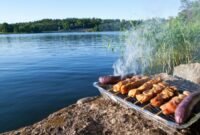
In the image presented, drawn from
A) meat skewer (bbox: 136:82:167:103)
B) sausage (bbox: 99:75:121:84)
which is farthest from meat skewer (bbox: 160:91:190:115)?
sausage (bbox: 99:75:121:84)

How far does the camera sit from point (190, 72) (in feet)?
35.2

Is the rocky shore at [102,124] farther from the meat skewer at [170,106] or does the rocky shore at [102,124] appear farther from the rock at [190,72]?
the rock at [190,72]

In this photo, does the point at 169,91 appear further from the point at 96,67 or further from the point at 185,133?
the point at 96,67

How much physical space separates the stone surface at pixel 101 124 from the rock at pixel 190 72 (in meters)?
3.82

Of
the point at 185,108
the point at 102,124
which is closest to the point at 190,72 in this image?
the point at 185,108

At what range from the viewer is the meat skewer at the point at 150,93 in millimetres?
7484

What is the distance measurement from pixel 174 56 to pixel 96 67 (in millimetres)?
7148

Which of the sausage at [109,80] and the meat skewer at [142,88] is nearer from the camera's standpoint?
the meat skewer at [142,88]

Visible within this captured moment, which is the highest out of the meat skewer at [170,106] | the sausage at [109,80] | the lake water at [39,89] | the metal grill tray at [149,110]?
the sausage at [109,80]

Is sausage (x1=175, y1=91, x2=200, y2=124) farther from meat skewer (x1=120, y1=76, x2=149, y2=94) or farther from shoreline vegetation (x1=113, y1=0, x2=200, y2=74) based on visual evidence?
shoreline vegetation (x1=113, y1=0, x2=200, y2=74)

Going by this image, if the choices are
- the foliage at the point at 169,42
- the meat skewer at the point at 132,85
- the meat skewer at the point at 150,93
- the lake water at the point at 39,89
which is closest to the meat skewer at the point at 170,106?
the meat skewer at the point at 150,93

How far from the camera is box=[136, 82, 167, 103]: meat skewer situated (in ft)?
24.6

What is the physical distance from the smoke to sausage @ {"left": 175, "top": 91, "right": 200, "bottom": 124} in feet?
22.3

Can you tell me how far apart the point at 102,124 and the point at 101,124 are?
2 centimetres
